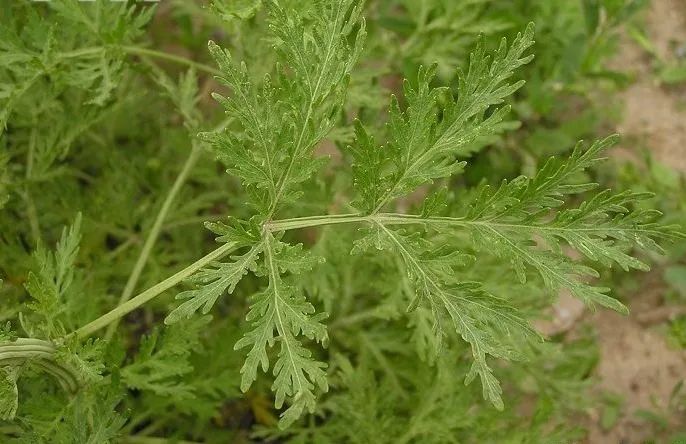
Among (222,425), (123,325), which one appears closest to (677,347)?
(222,425)

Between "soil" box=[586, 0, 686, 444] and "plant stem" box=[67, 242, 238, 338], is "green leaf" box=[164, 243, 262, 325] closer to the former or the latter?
"plant stem" box=[67, 242, 238, 338]

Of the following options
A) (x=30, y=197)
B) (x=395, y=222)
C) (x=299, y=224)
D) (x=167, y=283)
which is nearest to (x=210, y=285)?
(x=167, y=283)

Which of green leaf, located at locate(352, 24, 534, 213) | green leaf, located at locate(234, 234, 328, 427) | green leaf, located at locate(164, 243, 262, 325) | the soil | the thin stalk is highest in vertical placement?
green leaf, located at locate(352, 24, 534, 213)

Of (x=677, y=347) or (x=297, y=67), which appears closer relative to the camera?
(x=297, y=67)

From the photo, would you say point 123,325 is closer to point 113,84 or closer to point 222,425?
point 222,425

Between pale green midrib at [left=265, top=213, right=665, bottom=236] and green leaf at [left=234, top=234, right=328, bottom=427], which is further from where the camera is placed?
pale green midrib at [left=265, top=213, right=665, bottom=236]

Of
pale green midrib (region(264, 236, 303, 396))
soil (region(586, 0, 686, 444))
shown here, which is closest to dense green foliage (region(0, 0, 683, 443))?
pale green midrib (region(264, 236, 303, 396))

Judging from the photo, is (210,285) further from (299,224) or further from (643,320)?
(643,320)
